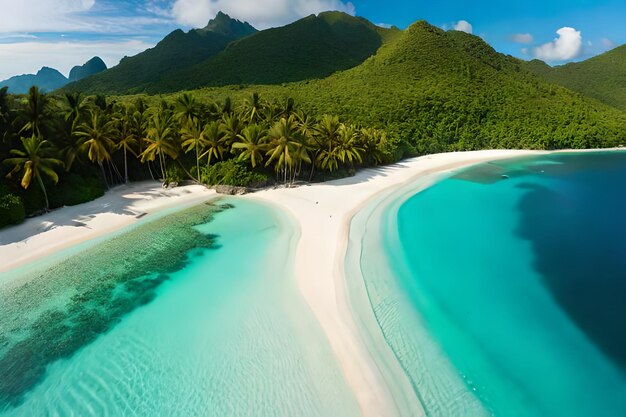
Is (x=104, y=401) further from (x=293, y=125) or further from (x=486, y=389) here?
(x=293, y=125)

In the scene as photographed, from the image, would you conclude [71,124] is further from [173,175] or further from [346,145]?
[346,145]

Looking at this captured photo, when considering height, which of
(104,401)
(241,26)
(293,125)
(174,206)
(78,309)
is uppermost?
(241,26)

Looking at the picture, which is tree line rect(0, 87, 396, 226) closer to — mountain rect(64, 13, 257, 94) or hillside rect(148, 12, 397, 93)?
hillside rect(148, 12, 397, 93)

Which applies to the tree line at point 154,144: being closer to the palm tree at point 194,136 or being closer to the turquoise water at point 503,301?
the palm tree at point 194,136

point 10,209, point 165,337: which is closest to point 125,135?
point 10,209

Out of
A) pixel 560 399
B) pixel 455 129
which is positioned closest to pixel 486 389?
pixel 560 399
